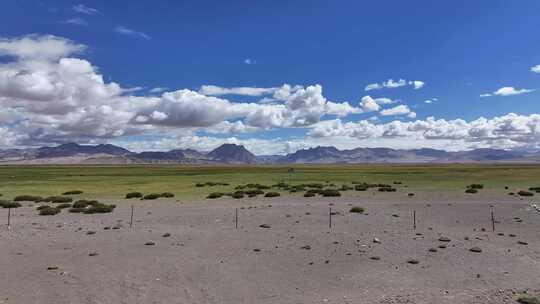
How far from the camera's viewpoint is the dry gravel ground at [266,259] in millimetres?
15289

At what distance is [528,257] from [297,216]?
16.8 meters

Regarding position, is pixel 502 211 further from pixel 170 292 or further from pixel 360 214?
pixel 170 292

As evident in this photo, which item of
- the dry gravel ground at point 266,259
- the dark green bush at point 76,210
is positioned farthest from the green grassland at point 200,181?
the dry gravel ground at point 266,259

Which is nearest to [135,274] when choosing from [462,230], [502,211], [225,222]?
[225,222]

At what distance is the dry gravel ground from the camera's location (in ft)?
50.2

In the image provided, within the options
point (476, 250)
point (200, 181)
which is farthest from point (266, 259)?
point (200, 181)

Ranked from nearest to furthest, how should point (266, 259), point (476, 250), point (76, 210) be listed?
point (266, 259) < point (476, 250) < point (76, 210)

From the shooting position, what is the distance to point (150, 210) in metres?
39.0

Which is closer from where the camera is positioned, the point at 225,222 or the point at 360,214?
the point at 225,222

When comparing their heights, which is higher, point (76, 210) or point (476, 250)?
point (76, 210)

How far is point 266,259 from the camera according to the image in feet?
67.1

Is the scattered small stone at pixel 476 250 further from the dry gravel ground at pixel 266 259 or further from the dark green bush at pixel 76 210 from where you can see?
the dark green bush at pixel 76 210

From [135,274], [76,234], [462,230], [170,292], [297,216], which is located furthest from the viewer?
[297,216]

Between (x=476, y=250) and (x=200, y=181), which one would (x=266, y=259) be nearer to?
(x=476, y=250)
